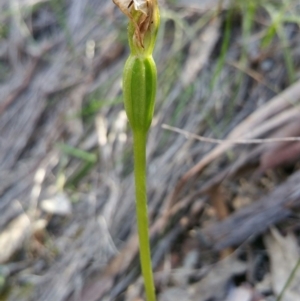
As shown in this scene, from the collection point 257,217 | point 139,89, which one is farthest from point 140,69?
point 257,217

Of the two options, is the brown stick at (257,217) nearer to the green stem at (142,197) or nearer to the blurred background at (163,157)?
the blurred background at (163,157)

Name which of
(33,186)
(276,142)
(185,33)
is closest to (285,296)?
(276,142)

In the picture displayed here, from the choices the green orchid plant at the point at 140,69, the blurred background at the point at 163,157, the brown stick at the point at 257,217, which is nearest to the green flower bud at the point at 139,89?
the green orchid plant at the point at 140,69

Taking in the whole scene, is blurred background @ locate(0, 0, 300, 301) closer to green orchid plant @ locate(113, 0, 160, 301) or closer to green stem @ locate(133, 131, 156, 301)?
green stem @ locate(133, 131, 156, 301)

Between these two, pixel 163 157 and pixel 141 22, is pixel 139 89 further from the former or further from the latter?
pixel 163 157

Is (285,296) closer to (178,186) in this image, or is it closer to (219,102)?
(178,186)
